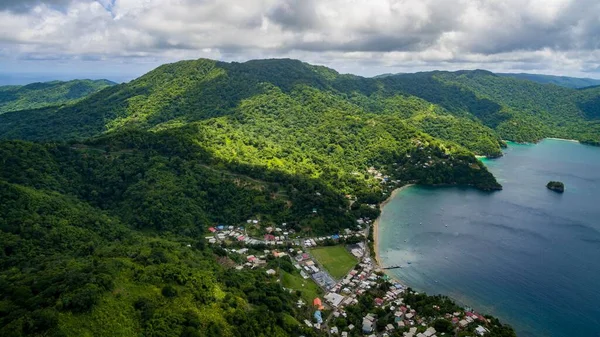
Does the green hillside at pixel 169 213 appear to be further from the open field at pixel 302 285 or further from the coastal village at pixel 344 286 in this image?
the coastal village at pixel 344 286

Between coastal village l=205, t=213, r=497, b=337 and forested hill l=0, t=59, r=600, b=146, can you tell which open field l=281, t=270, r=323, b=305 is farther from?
forested hill l=0, t=59, r=600, b=146

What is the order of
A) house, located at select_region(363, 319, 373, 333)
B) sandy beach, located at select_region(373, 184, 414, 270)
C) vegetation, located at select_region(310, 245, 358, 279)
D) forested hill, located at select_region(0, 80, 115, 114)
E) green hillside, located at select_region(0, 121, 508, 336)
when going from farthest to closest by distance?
forested hill, located at select_region(0, 80, 115, 114) → sandy beach, located at select_region(373, 184, 414, 270) → vegetation, located at select_region(310, 245, 358, 279) → house, located at select_region(363, 319, 373, 333) → green hillside, located at select_region(0, 121, 508, 336)

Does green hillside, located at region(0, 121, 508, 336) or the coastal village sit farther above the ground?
green hillside, located at region(0, 121, 508, 336)

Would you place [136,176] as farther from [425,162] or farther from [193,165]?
[425,162]

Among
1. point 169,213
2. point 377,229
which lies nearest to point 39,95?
point 169,213

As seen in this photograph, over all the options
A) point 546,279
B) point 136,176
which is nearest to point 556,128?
point 546,279

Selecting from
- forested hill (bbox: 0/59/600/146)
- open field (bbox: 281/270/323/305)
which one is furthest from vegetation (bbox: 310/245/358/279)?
forested hill (bbox: 0/59/600/146)

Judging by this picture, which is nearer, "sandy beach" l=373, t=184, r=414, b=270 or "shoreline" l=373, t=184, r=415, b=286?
"shoreline" l=373, t=184, r=415, b=286

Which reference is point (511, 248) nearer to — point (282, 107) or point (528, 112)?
point (282, 107)
